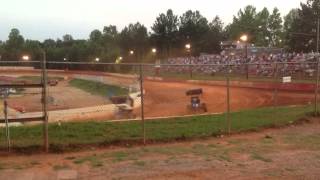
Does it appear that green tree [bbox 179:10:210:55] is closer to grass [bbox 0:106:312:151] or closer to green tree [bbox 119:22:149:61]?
green tree [bbox 119:22:149:61]

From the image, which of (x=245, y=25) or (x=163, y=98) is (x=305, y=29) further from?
(x=163, y=98)

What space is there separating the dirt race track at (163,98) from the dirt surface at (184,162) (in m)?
3.24

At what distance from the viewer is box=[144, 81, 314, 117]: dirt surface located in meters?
22.9

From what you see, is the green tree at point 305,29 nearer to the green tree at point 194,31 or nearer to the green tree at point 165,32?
the green tree at point 194,31

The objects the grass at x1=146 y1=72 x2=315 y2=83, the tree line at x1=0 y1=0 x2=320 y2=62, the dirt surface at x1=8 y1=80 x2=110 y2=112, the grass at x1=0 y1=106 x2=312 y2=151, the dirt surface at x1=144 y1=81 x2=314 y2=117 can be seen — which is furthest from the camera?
the tree line at x1=0 y1=0 x2=320 y2=62

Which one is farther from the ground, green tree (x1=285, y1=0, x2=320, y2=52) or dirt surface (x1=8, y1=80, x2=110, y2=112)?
green tree (x1=285, y1=0, x2=320, y2=52)

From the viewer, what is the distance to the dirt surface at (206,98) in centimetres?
2294

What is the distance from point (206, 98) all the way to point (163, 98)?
22.6 ft

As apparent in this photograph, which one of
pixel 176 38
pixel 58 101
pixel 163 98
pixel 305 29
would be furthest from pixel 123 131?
pixel 176 38

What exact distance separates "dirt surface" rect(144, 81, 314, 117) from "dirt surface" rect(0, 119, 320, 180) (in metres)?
7.46

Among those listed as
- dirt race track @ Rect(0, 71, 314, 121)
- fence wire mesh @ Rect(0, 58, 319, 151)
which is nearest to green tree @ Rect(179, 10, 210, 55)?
fence wire mesh @ Rect(0, 58, 319, 151)

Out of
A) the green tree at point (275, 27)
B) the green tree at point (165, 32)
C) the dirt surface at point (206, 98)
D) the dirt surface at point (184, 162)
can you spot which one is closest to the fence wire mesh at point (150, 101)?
the dirt surface at point (206, 98)

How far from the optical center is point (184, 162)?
39.7 feet

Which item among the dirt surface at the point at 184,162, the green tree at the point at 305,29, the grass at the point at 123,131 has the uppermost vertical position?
the green tree at the point at 305,29
